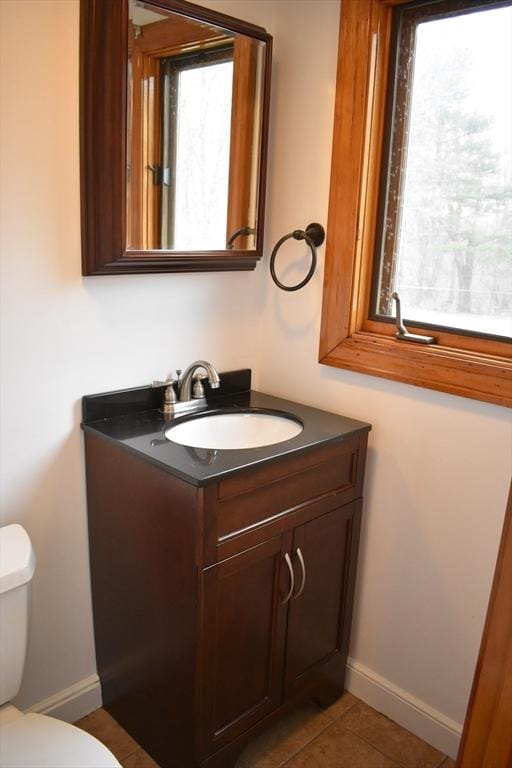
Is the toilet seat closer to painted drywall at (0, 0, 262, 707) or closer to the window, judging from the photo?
painted drywall at (0, 0, 262, 707)

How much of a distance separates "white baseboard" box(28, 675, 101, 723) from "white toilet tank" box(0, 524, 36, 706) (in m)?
0.41

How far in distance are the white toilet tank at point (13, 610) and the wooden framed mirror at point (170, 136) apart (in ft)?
2.25

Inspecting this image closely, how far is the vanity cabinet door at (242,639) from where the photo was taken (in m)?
1.43

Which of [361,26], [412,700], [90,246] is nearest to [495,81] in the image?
[361,26]

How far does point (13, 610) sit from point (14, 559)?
103 mm

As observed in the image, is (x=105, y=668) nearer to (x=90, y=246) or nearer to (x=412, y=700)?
(x=412, y=700)

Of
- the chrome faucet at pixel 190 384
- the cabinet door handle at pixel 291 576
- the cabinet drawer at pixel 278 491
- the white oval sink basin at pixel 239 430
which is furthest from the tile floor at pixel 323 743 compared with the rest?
the chrome faucet at pixel 190 384

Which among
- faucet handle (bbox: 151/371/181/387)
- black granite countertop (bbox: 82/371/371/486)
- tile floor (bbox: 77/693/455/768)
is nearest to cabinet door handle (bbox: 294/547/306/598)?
black granite countertop (bbox: 82/371/371/486)

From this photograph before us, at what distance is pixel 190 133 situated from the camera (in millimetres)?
1633

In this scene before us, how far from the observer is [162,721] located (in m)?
1.58

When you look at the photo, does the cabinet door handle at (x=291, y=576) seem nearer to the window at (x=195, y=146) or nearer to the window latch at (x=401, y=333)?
the window latch at (x=401, y=333)

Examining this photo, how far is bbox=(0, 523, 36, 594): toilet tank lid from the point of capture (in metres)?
1.28

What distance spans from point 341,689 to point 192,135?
1.66m

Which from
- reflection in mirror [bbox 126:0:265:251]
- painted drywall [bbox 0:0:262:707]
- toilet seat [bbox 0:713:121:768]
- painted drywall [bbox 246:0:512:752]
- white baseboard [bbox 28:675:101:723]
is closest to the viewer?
toilet seat [bbox 0:713:121:768]
